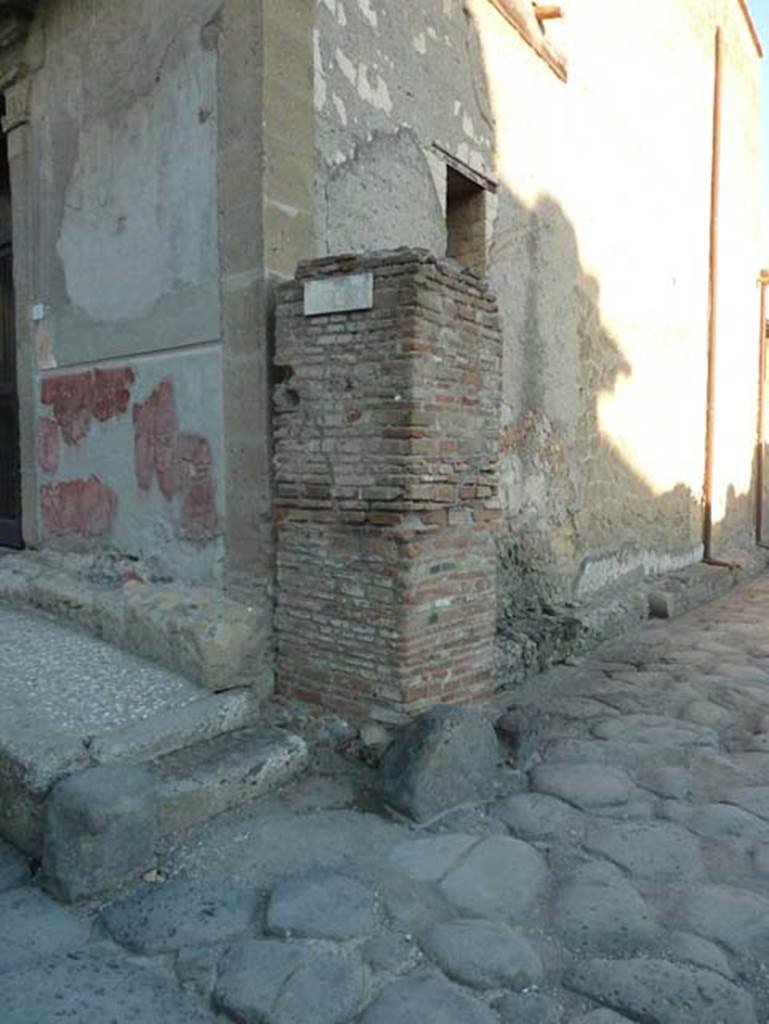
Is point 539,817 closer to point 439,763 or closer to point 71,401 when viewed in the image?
point 439,763

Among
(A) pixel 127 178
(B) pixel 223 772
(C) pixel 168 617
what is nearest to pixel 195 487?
(C) pixel 168 617

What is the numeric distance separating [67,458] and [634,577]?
4271 millimetres

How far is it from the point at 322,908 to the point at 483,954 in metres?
0.45

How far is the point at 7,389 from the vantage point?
17.1ft

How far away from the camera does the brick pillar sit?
9.97 ft

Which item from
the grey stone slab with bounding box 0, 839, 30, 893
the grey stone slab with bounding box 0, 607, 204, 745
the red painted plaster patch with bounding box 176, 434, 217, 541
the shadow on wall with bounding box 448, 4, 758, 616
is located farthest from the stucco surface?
the grey stone slab with bounding box 0, 839, 30, 893

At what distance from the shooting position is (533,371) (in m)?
5.01

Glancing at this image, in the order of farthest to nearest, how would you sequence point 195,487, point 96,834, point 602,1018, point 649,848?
point 195,487
point 649,848
point 96,834
point 602,1018

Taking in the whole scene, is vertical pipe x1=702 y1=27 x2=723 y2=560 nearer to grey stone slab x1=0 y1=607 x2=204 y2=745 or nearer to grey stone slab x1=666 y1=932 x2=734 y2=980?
grey stone slab x1=0 y1=607 x2=204 y2=745

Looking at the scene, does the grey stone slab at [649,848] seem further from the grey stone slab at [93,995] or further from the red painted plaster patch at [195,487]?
the red painted plaster patch at [195,487]

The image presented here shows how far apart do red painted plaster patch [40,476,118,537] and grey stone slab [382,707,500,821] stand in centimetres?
207

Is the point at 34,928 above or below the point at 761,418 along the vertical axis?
below

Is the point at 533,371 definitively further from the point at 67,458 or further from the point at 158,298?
the point at 67,458

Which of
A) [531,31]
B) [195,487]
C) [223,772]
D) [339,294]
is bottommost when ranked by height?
[223,772]
